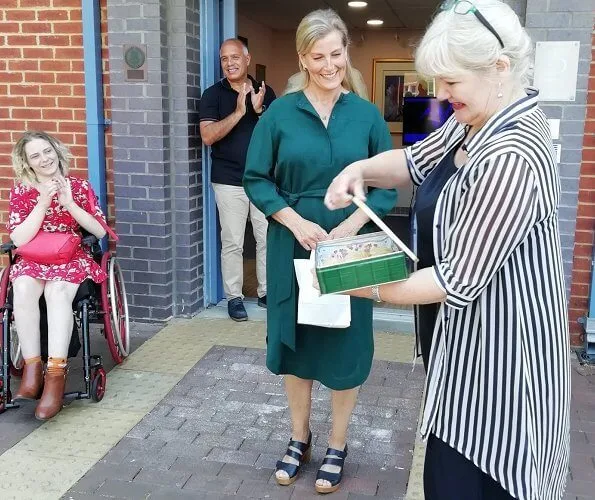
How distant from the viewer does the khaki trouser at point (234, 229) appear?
493 centimetres

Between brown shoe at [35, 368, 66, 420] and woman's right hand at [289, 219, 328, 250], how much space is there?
1.55m

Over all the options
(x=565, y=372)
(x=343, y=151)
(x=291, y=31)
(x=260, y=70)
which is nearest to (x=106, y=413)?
(x=343, y=151)

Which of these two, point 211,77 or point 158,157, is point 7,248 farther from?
point 211,77

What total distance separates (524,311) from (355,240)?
0.44m

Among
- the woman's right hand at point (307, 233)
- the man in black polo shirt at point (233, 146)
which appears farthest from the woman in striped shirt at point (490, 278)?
the man in black polo shirt at point (233, 146)

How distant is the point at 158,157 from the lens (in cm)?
470

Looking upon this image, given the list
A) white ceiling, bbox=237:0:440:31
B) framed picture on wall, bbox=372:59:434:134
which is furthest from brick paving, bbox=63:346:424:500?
framed picture on wall, bbox=372:59:434:134

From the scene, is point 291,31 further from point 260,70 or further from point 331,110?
point 331,110

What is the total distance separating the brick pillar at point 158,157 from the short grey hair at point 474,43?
3.29 meters

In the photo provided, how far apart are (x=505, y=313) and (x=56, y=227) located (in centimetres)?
281

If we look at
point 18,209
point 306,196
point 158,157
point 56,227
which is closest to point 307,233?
point 306,196

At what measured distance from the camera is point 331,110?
2818mm

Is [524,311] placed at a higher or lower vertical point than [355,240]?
lower

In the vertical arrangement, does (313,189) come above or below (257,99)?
below
